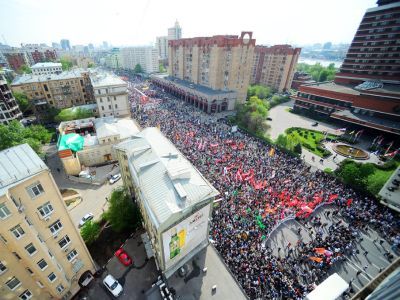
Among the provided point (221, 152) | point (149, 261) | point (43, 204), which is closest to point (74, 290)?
point (149, 261)

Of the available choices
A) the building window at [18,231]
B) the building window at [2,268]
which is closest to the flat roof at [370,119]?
the building window at [18,231]

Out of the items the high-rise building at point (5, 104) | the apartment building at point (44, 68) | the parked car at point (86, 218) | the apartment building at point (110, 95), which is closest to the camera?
the parked car at point (86, 218)

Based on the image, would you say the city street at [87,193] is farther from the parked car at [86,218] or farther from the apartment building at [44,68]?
the apartment building at [44,68]

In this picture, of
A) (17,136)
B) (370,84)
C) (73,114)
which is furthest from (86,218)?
(370,84)

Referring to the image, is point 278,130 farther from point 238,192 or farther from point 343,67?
point 343,67

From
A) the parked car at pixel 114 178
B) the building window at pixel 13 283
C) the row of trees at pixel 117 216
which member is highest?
the building window at pixel 13 283

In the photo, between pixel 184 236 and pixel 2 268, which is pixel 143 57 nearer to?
pixel 184 236

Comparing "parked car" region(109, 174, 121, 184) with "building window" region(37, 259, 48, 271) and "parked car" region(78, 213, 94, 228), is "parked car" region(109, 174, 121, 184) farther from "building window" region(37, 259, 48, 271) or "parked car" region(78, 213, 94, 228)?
"building window" region(37, 259, 48, 271)
